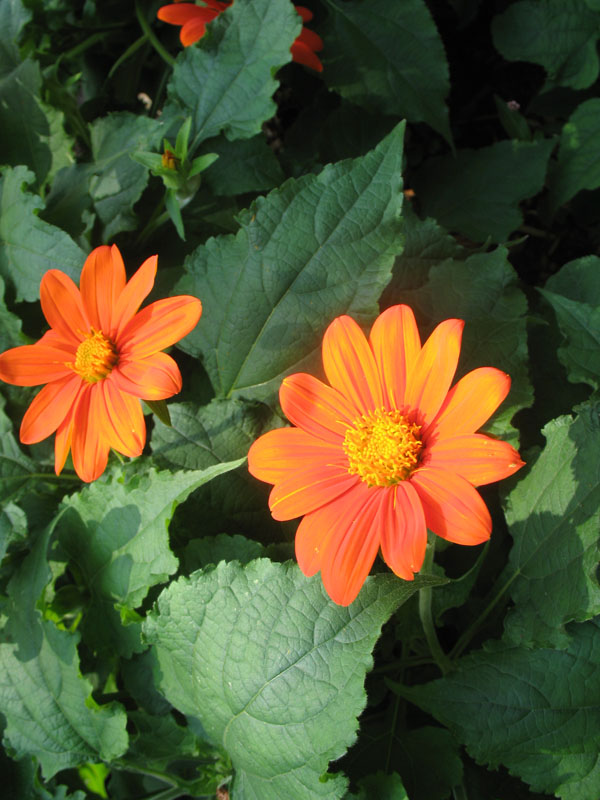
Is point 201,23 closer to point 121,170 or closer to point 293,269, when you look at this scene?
point 121,170

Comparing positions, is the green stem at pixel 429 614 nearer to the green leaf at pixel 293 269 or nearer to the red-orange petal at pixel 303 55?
the green leaf at pixel 293 269

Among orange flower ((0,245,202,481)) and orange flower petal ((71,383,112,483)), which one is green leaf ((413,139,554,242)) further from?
orange flower petal ((71,383,112,483))

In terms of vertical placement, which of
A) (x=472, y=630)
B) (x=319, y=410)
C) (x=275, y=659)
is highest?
(x=319, y=410)

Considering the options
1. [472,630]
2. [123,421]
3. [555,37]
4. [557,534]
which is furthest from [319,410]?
[555,37]

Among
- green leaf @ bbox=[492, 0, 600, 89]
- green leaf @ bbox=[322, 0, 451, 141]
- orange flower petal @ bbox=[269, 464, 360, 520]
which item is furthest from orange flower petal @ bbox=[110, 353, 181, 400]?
green leaf @ bbox=[492, 0, 600, 89]

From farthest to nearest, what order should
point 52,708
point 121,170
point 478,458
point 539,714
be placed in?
point 121,170 → point 52,708 → point 539,714 → point 478,458

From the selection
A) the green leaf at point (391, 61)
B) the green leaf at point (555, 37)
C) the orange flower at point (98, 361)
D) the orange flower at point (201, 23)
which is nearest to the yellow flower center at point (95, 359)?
the orange flower at point (98, 361)

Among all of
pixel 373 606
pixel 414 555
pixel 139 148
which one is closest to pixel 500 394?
pixel 414 555
